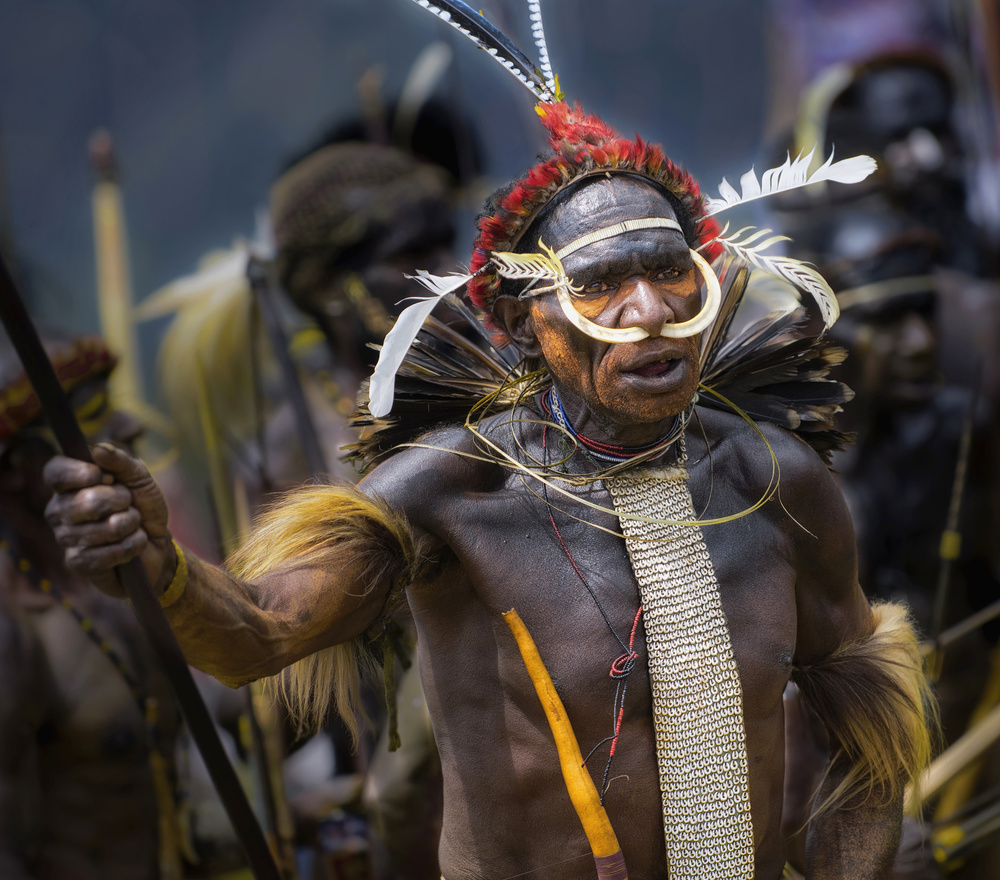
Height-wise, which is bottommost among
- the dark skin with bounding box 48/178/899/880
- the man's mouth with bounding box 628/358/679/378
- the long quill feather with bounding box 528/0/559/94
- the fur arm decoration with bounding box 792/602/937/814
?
the fur arm decoration with bounding box 792/602/937/814

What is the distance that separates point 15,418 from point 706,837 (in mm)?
2592

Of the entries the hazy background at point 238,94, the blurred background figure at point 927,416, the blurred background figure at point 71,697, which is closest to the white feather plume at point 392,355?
the blurred background figure at point 71,697

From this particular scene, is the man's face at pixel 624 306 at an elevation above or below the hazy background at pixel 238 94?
below

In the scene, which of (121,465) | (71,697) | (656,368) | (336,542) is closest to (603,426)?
(656,368)

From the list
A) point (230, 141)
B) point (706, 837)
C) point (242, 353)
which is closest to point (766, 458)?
point (706, 837)

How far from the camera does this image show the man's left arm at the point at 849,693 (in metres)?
2.37

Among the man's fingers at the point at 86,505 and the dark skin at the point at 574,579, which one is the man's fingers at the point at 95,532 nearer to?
the man's fingers at the point at 86,505

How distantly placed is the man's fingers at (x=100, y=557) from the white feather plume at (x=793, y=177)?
1.34 meters

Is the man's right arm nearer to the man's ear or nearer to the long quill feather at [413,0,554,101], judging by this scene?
the man's ear

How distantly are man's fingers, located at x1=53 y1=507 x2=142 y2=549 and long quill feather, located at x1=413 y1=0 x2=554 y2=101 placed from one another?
1253 mm

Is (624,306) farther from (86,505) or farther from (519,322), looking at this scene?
(86,505)

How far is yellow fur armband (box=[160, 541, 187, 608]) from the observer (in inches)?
65.9

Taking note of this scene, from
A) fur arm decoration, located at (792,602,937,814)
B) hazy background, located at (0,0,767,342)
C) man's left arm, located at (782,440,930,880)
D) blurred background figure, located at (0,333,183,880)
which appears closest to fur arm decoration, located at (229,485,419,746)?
man's left arm, located at (782,440,930,880)

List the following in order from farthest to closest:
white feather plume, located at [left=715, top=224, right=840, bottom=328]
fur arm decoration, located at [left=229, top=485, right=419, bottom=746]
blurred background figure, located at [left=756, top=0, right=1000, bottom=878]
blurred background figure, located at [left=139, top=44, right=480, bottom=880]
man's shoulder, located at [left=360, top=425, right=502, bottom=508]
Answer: blurred background figure, located at [left=756, top=0, right=1000, bottom=878]
blurred background figure, located at [left=139, top=44, right=480, bottom=880]
white feather plume, located at [left=715, top=224, right=840, bottom=328]
man's shoulder, located at [left=360, top=425, right=502, bottom=508]
fur arm decoration, located at [left=229, top=485, right=419, bottom=746]
